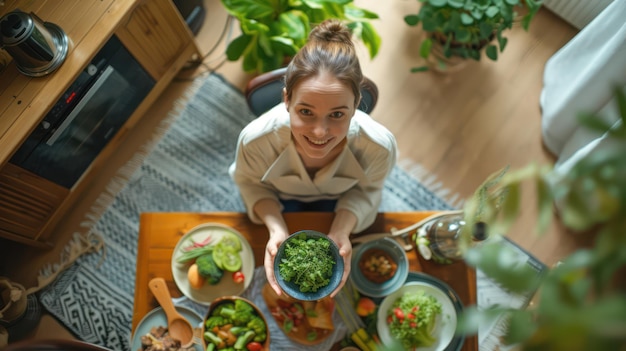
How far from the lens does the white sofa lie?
67.5 inches

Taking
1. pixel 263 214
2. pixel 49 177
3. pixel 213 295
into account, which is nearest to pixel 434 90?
pixel 263 214

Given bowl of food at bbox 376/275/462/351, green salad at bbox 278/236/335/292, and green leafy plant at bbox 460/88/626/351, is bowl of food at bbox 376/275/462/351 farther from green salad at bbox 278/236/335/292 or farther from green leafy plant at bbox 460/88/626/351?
green leafy plant at bbox 460/88/626/351

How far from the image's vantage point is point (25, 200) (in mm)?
1870

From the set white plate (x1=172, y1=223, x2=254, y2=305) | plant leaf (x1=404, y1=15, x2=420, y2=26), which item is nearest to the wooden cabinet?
white plate (x1=172, y1=223, x2=254, y2=305)

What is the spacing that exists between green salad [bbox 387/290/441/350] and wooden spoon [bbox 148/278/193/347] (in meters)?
0.64

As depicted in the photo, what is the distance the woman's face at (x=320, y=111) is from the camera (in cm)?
117

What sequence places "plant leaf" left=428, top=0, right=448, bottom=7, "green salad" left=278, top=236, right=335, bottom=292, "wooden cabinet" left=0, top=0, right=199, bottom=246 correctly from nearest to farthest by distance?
"green salad" left=278, top=236, right=335, bottom=292 → "wooden cabinet" left=0, top=0, right=199, bottom=246 → "plant leaf" left=428, top=0, right=448, bottom=7

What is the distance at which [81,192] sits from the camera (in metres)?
2.24

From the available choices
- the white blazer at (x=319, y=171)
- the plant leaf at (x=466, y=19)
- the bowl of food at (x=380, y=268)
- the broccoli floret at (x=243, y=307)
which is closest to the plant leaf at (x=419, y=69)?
the plant leaf at (x=466, y=19)

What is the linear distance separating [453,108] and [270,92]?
4.20 feet

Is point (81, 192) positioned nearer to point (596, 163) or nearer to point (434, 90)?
point (434, 90)

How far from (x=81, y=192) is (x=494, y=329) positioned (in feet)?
7.01

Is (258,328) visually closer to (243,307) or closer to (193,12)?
(243,307)

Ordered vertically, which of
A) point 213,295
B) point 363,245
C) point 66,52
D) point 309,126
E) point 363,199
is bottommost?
point 213,295
